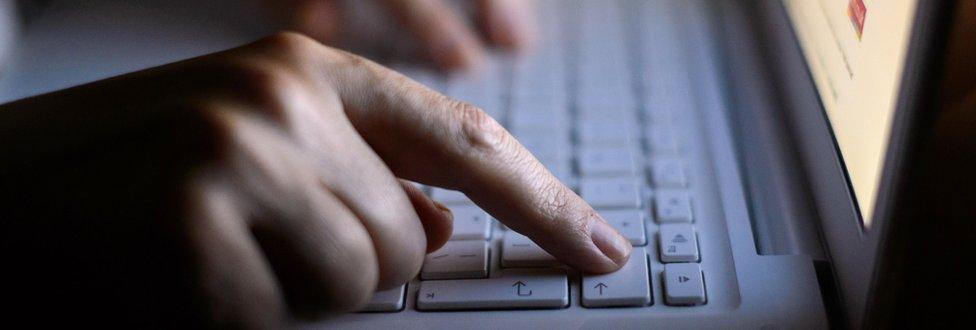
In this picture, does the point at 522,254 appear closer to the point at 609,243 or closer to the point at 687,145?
the point at 609,243

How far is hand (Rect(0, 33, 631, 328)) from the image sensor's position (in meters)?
0.35

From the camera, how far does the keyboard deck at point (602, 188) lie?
423 mm

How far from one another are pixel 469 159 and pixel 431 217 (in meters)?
0.04

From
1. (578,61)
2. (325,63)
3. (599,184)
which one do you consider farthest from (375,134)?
(578,61)

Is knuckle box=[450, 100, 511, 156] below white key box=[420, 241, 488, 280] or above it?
above

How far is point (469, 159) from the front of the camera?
411mm

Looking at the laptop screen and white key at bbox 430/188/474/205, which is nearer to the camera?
the laptop screen

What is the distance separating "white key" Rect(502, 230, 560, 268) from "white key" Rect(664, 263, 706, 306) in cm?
5

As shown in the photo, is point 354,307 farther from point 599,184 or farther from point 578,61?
point 578,61

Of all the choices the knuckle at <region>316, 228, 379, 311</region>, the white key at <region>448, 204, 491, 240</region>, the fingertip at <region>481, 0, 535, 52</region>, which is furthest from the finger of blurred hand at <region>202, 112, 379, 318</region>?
the fingertip at <region>481, 0, 535, 52</region>

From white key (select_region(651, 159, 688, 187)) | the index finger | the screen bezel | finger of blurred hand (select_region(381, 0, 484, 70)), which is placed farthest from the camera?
finger of blurred hand (select_region(381, 0, 484, 70))

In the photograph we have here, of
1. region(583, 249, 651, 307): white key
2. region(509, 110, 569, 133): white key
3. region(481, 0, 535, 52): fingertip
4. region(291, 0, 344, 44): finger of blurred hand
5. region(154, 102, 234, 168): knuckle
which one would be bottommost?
region(583, 249, 651, 307): white key

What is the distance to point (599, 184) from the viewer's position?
51cm

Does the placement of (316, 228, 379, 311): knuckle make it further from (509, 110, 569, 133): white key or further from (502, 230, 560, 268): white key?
(509, 110, 569, 133): white key
